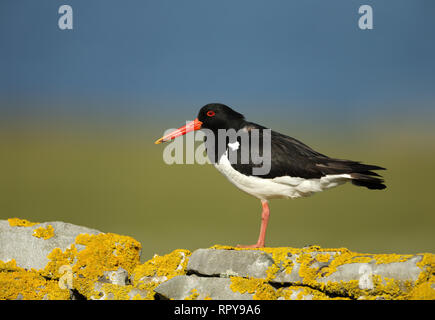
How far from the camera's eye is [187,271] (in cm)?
560

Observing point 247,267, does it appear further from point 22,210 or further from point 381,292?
point 22,210

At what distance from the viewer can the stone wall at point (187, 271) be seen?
4.65 meters

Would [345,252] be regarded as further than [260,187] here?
No

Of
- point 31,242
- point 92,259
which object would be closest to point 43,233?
point 31,242

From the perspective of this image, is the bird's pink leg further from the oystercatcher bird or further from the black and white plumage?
the black and white plumage

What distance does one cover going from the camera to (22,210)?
32406 mm

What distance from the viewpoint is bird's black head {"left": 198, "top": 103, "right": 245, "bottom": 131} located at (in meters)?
7.19

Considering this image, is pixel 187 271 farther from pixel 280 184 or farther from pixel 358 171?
pixel 358 171

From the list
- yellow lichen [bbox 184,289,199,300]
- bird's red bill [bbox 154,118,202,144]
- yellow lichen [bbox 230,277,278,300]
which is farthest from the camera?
bird's red bill [bbox 154,118,202,144]

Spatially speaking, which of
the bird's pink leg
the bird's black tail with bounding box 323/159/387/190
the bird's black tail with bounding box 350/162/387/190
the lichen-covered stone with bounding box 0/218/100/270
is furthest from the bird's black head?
the lichen-covered stone with bounding box 0/218/100/270

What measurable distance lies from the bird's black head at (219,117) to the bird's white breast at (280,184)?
60 centimetres
